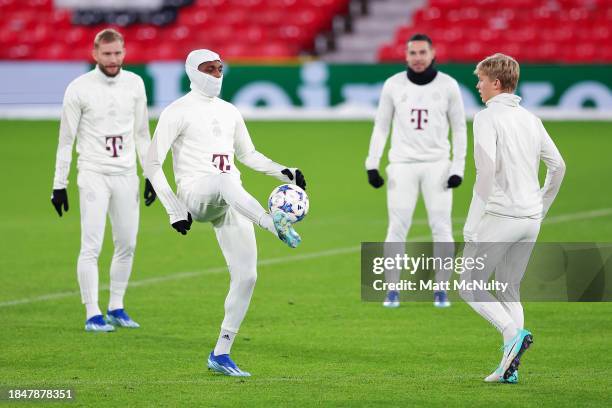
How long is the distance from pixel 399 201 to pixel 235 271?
316 centimetres

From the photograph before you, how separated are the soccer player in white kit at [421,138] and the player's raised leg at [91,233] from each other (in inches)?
104

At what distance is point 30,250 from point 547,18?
1874 centimetres

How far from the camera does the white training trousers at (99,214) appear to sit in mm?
9578

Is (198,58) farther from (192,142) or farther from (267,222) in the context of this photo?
(267,222)

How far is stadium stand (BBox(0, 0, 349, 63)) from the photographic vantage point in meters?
30.5

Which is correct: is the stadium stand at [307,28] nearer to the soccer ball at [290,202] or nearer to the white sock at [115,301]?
the white sock at [115,301]

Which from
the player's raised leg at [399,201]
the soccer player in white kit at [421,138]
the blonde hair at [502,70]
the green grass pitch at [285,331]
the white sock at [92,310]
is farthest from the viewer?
the player's raised leg at [399,201]

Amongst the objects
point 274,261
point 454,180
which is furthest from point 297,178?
point 274,261

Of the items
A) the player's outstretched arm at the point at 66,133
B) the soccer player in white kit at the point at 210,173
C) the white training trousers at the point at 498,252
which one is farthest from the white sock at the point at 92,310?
the white training trousers at the point at 498,252

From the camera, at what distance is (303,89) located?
27.1m

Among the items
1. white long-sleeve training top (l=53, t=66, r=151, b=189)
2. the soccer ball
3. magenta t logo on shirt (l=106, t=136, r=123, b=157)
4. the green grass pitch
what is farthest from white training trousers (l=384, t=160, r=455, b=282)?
the soccer ball

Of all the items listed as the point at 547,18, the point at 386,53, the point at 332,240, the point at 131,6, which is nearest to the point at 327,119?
the point at 386,53

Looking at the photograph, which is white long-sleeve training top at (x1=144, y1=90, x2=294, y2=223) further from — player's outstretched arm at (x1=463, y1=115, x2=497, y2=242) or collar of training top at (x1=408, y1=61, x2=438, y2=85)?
collar of training top at (x1=408, y1=61, x2=438, y2=85)

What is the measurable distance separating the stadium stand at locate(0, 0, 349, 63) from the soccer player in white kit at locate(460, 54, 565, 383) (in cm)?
2245
